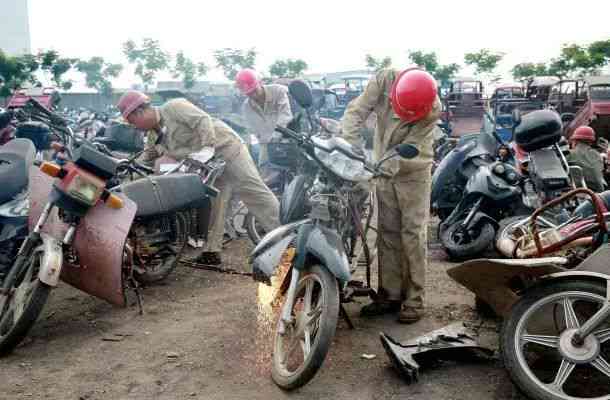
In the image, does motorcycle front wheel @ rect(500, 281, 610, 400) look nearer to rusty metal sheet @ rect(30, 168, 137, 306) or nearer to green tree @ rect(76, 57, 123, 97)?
rusty metal sheet @ rect(30, 168, 137, 306)

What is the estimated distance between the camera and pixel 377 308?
4.25m

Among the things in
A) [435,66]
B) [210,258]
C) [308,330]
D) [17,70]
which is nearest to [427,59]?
[435,66]

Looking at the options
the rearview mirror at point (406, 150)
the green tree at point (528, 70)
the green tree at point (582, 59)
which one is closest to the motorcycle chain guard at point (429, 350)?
the rearview mirror at point (406, 150)

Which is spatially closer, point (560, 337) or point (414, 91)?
point (560, 337)

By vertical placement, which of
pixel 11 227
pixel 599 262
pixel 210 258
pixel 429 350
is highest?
pixel 599 262

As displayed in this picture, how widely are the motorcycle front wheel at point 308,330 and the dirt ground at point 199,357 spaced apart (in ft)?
0.42

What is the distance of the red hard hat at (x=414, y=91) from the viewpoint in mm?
3674

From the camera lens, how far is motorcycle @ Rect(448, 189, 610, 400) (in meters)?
2.72

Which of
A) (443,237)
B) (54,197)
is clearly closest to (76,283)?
(54,197)

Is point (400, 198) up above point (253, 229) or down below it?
above

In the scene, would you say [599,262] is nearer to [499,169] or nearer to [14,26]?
[499,169]

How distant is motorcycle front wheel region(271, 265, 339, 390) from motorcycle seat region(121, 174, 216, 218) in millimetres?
1744

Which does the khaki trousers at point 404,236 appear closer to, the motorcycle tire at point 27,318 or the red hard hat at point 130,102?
the motorcycle tire at point 27,318

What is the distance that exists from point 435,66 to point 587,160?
1205 inches
